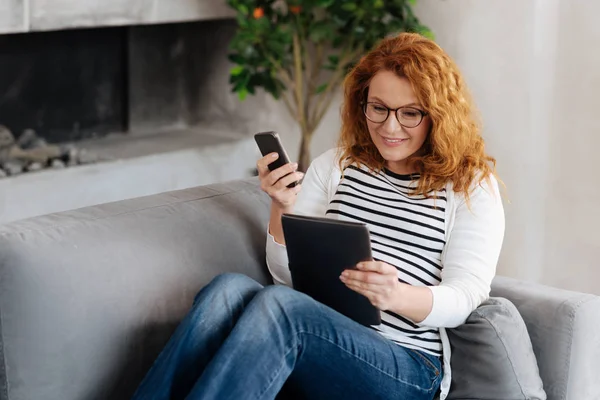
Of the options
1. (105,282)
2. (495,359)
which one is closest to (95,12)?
(105,282)

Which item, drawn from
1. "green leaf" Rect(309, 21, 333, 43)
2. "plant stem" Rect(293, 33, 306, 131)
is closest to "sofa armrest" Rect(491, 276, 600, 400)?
"green leaf" Rect(309, 21, 333, 43)

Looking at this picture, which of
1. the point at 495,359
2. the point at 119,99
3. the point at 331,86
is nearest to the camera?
the point at 495,359

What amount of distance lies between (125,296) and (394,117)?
600 mm

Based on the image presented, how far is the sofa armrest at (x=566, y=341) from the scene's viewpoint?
5.49 ft

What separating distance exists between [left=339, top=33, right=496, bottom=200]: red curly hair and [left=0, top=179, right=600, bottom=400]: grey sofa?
0.28 meters

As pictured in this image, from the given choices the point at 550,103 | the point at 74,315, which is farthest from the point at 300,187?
the point at 550,103

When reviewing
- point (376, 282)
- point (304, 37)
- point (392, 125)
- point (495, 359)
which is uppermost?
point (304, 37)

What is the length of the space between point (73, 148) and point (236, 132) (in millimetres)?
700

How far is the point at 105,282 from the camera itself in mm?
1624

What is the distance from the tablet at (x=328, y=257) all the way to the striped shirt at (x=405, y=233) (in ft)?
0.35

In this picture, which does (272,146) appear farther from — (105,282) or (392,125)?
(105,282)

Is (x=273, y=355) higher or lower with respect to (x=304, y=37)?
lower

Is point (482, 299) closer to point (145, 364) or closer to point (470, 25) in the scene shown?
point (145, 364)

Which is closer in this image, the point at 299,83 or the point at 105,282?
the point at 105,282
